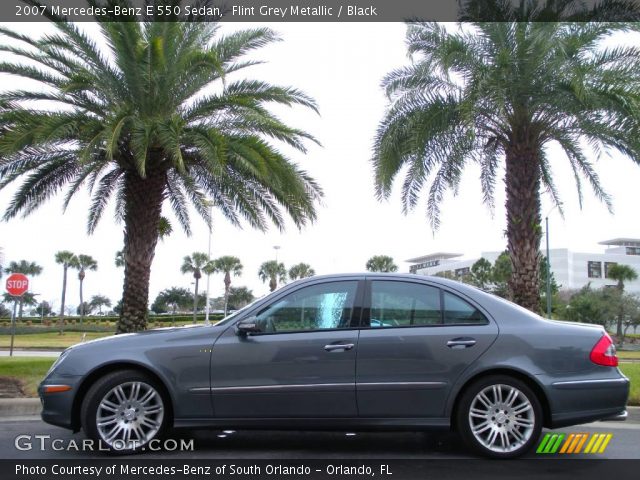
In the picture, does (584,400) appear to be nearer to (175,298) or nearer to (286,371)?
(286,371)

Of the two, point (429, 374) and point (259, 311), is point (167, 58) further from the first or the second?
point (429, 374)

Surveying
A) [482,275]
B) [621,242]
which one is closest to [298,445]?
[482,275]

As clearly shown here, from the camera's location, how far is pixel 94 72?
11.7 metres

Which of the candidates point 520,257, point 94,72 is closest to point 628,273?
point 520,257

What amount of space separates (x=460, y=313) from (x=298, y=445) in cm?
191

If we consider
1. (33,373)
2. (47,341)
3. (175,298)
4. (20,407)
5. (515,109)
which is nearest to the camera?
(20,407)

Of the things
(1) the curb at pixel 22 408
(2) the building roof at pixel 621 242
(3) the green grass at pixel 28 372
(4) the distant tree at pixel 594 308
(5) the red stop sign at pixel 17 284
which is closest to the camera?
(1) the curb at pixel 22 408

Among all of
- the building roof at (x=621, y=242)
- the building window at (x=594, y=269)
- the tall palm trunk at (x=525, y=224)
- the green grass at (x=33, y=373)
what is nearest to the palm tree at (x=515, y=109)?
the tall palm trunk at (x=525, y=224)

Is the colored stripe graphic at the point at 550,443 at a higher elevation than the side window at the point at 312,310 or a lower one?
lower

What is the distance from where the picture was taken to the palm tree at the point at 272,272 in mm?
76812

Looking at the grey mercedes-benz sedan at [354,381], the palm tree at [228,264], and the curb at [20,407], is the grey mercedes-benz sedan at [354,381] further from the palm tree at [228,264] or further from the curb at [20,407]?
the palm tree at [228,264]

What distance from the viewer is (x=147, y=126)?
35.2ft

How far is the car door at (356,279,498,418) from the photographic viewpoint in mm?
4992

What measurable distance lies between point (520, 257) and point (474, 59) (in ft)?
12.7
